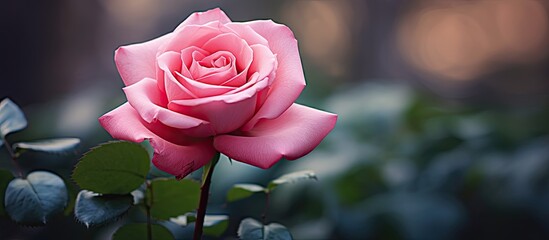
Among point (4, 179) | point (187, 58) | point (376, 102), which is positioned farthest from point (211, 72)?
point (376, 102)

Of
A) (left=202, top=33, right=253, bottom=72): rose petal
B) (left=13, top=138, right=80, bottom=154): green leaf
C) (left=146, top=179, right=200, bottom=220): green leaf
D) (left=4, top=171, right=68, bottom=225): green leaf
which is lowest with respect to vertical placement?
(left=146, top=179, right=200, bottom=220): green leaf

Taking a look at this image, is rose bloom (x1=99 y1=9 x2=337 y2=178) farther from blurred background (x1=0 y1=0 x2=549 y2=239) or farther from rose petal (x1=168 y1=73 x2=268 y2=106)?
blurred background (x1=0 y1=0 x2=549 y2=239)

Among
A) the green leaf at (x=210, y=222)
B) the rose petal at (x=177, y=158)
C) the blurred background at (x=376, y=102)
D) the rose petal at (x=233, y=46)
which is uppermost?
the rose petal at (x=233, y=46)

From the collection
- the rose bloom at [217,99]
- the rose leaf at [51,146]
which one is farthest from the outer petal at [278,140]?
the rose leaf at [51,146]

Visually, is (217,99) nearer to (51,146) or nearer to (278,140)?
(278,140)

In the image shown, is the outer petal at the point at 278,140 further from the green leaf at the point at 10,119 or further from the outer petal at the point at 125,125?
the green leaf at the point at 10,119

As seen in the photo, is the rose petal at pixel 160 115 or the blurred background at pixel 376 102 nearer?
the rose petal at pixel 160 115

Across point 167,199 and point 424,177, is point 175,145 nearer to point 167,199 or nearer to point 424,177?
point 167,199

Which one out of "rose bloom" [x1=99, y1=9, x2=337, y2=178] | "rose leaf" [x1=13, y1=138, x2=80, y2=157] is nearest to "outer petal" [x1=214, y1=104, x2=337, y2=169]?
"rose bloom" [x1=99, y1=9, x2=337, y2=178]
